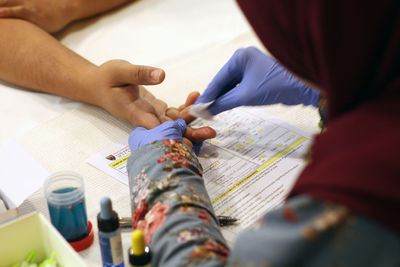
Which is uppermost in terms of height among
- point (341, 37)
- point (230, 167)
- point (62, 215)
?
point (341, 37)

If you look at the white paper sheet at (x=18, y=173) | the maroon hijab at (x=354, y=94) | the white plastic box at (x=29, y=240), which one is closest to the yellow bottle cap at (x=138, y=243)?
the white plastic box at (x=29, y=240)

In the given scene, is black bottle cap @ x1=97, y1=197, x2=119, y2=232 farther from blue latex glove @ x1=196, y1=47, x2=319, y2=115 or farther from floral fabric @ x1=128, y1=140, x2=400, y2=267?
blue latex glove @ x1=196, y1=47, x2=319, y2=115

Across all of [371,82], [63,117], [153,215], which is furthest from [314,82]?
[63,117]

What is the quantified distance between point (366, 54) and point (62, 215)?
55 centimetres

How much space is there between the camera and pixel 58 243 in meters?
0.75

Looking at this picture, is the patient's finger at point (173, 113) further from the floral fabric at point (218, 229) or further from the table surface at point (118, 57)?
the floral fabric at point (218, 229)

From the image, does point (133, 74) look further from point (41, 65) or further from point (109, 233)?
point (109, 233)

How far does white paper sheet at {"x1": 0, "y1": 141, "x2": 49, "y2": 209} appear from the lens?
0.97 metres

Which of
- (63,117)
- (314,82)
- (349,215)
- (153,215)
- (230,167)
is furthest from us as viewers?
(63,117)

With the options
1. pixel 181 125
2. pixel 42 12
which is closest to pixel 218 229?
pixel 181 125

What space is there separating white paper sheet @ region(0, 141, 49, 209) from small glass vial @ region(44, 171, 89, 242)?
0.14m

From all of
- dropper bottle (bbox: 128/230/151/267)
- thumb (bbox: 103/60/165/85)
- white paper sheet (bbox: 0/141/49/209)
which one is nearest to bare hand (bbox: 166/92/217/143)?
thumb (bbox: 103/60/165/85)

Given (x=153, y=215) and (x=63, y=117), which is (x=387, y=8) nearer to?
(x=153, y=215)

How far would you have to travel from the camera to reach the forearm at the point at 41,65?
1.25 m
